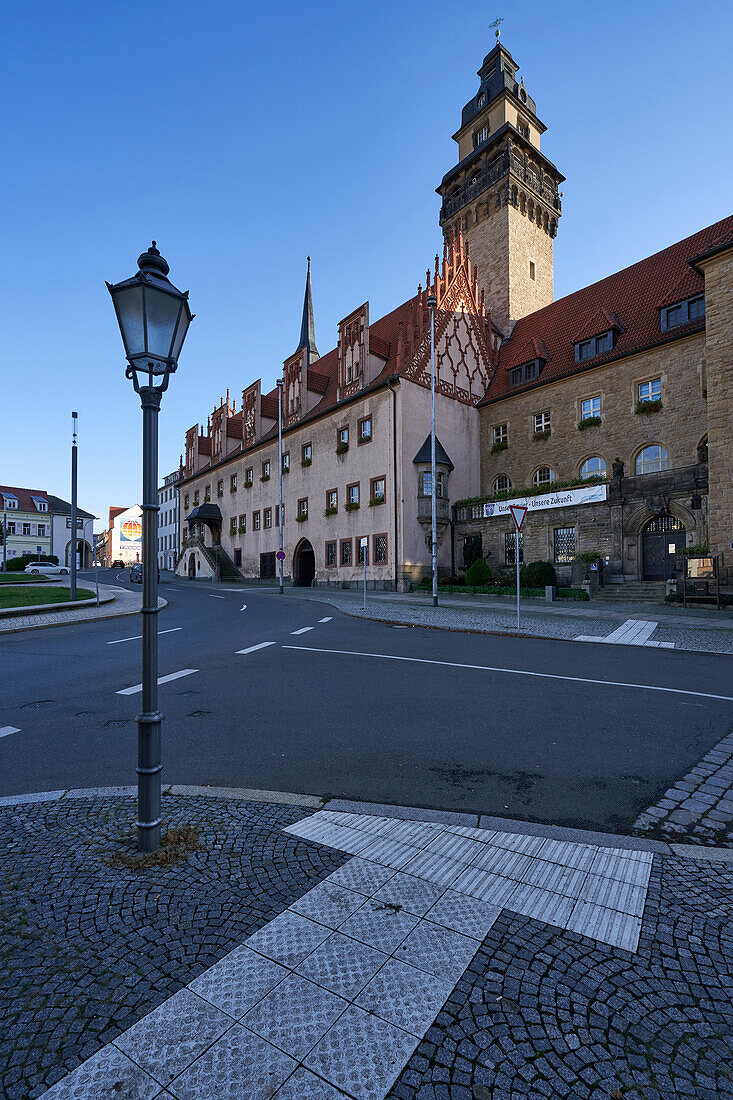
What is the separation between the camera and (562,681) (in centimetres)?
755

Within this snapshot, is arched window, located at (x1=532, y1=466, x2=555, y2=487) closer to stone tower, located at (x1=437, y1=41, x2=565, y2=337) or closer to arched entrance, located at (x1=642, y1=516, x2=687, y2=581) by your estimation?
arched entrance, located at (x1=642, y1=516, x2=687, y2=581)

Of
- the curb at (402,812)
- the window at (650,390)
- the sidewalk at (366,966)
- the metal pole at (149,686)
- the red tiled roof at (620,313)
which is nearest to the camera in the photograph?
the sidewalk at (366,966)

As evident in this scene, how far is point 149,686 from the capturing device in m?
3.06

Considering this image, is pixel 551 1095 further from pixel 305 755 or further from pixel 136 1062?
pixel 305 755

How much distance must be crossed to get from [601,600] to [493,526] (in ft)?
25.1

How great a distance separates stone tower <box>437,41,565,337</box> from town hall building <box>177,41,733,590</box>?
143mm

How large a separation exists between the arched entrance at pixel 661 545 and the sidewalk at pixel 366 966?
21561 millimetres

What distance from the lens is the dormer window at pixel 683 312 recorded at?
77.8ft

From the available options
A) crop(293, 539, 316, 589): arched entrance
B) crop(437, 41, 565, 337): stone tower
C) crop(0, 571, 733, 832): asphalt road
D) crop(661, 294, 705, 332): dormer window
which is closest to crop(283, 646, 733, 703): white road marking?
crop(0, 571, 733, 832): asphalt road

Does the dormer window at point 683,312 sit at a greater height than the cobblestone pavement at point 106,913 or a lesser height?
greater

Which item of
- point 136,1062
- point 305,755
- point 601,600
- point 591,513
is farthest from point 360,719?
point 591,513

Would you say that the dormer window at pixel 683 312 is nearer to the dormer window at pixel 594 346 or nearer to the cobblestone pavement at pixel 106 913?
the dormer window at pixel 594 346

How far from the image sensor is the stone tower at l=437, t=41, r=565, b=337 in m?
35.7

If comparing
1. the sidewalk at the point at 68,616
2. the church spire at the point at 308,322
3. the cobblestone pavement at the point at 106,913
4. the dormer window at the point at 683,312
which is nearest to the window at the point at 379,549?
the sidewalk at the point at 68,616
